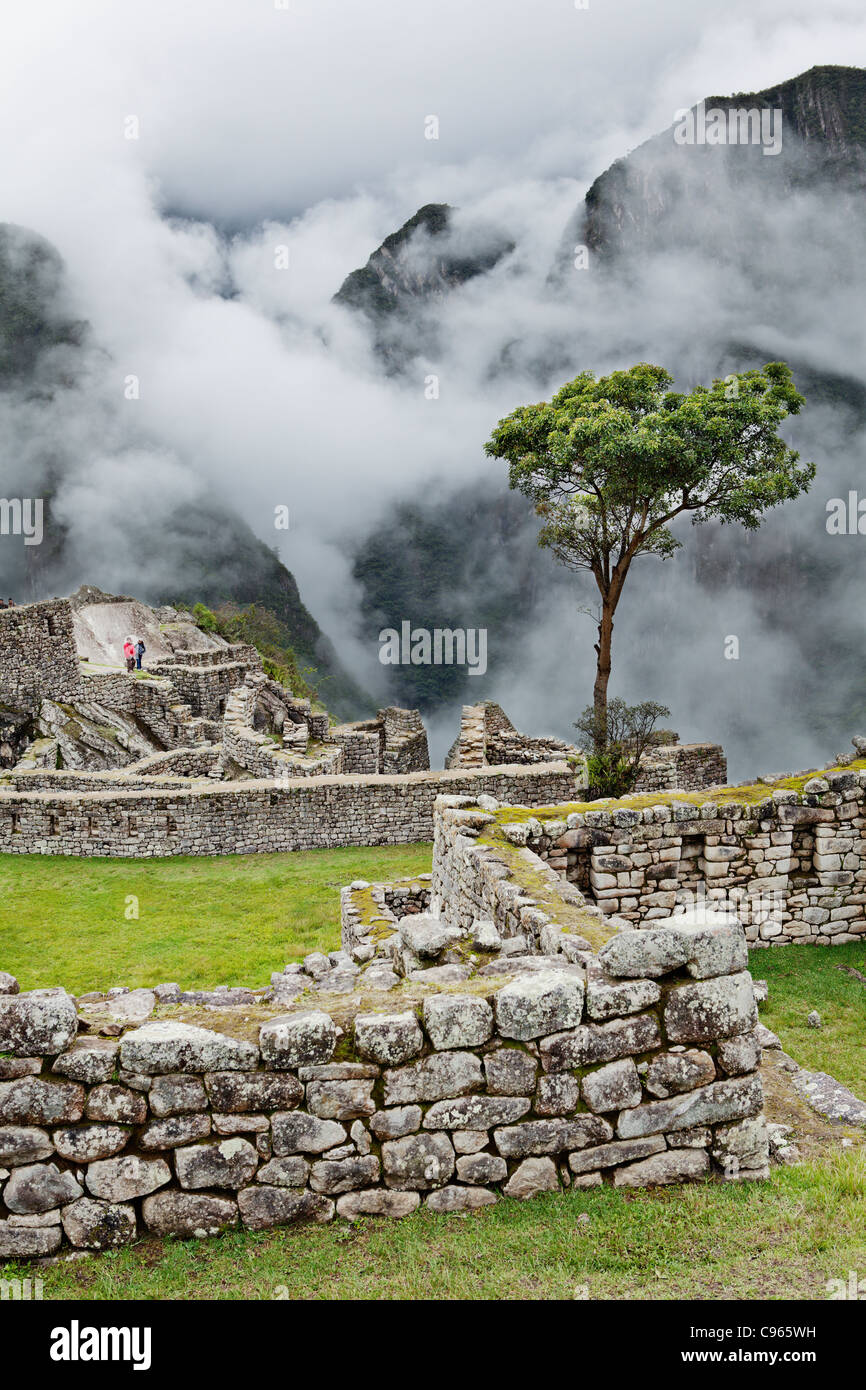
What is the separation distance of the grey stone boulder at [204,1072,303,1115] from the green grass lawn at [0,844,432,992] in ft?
20.4

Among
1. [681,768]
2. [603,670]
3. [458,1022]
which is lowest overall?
[458,1022]

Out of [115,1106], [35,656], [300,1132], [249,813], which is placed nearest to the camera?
[115,1106]

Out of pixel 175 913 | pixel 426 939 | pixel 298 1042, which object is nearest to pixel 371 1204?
pixel 298 1042

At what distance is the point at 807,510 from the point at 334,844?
6078 cm

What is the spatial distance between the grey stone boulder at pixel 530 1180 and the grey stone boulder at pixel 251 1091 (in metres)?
1.20

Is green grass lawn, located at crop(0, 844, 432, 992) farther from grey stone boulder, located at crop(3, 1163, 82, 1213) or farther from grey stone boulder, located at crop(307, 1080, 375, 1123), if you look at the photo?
grey stone boulder, located at crop(307, 1080, 375, 1123)

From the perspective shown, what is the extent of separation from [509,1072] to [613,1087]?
58 cm

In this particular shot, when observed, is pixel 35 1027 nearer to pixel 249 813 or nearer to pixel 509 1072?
pixel 509 1072

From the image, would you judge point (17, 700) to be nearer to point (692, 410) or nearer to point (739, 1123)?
point (692, 410)

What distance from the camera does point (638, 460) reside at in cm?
2109

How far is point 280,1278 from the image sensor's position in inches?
151

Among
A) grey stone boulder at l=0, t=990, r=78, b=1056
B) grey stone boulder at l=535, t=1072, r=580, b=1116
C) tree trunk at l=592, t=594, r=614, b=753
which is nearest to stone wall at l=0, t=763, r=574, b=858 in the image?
tree trunk at l=592, t=594, r=614, b=753

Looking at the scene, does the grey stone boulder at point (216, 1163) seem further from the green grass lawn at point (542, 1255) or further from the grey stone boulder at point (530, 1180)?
the grey stone boulder at point (530, 1180)

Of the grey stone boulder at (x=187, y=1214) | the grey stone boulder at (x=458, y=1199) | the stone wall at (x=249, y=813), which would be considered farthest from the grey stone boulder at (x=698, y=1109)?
the stone wall at (x=249, y=813)
